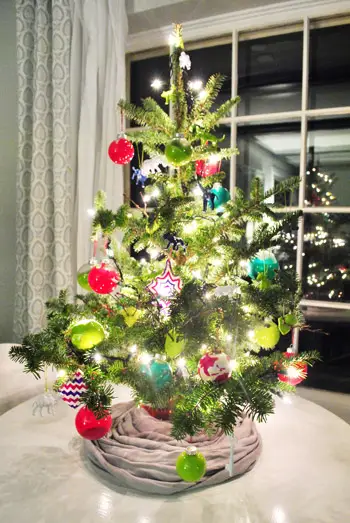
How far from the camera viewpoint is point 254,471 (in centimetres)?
103

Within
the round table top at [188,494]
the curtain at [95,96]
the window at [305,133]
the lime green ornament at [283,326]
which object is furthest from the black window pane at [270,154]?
the round table top at [188,494]

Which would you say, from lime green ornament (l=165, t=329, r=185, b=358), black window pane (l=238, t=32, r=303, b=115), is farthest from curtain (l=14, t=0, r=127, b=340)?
lime green ornament (l=165, t=329, r=185, b=358)

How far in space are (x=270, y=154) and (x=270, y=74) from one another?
0.34 metres

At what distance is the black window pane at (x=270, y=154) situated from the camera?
1.90 meters

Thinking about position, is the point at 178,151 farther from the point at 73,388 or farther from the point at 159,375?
the point at 73,388

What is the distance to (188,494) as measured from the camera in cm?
94

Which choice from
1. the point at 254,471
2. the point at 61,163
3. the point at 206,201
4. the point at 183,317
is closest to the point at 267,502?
the point at 254,471

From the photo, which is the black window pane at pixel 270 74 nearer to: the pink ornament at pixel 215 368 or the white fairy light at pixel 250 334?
the white fairy light at pixel 250 334

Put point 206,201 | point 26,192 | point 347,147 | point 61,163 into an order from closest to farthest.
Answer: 1. point 206,201
2. point 347,147
3. point 61,163
4. point 26,192

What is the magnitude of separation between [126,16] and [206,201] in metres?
1.16

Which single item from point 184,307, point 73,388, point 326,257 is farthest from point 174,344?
point 326,257

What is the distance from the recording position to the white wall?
2221 mm

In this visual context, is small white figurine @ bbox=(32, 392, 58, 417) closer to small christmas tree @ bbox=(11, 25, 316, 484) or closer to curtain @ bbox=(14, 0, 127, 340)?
small christmas tree @ bbox=(11, 25, 316, 484)

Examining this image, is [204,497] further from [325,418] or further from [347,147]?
[347,147]
